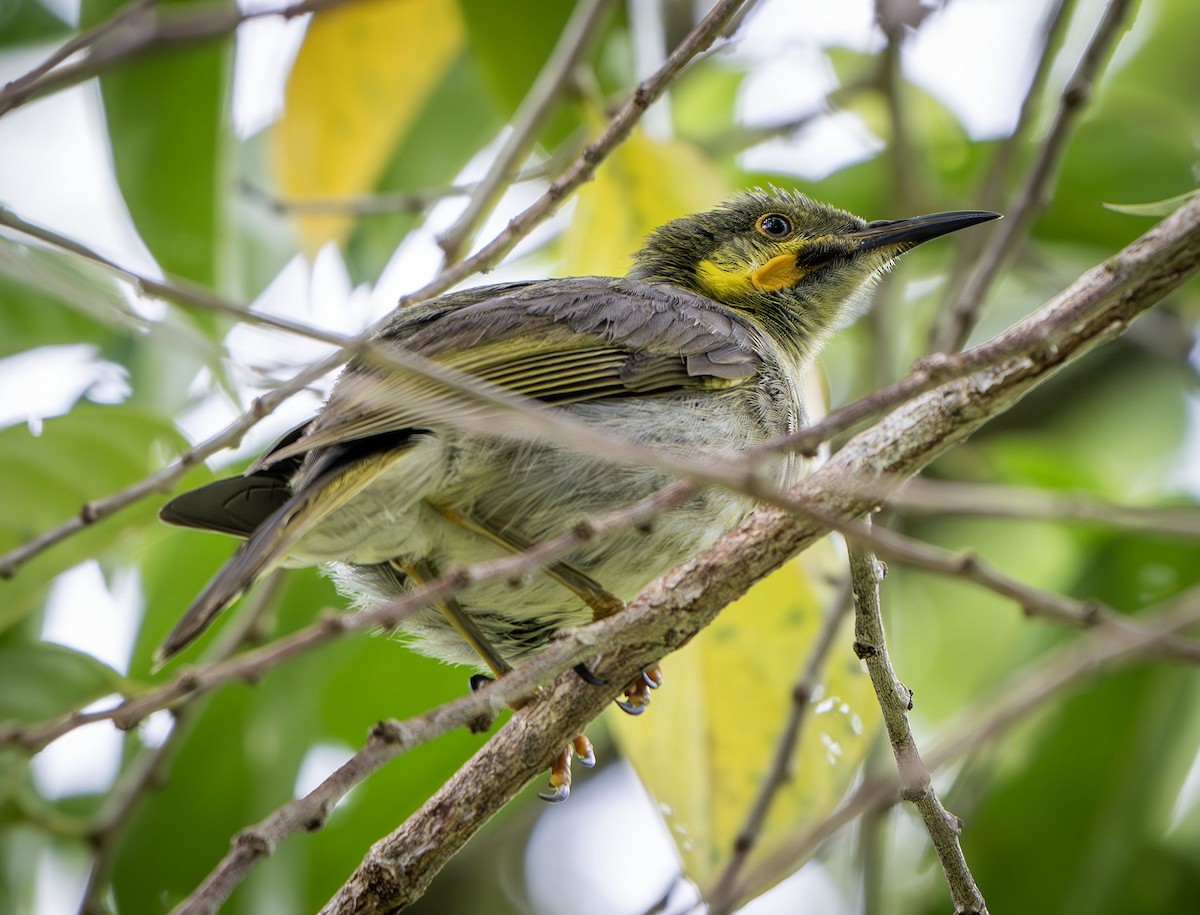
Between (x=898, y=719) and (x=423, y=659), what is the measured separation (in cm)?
239

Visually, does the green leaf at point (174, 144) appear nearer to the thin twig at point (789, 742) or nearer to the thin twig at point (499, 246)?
the thin twig at point (499, 246)

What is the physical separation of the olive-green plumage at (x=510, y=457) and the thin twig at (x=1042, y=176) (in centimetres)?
19

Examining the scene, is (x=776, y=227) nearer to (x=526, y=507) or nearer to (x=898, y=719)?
(x=526, y=507)

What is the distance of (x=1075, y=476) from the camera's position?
5.11 meters

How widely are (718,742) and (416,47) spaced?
297 centimetres

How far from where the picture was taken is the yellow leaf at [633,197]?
15.5 ft

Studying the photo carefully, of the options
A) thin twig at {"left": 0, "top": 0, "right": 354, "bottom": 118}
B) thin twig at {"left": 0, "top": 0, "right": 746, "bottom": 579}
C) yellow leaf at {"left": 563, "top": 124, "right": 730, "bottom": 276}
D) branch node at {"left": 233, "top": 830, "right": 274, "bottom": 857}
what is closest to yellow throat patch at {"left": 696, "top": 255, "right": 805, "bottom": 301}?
yellow leaf at {"left": 563, "top": 124, "right": 730, "bottom": 276}

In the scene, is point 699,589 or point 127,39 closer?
point 699,589

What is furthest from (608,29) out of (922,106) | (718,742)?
(718,742)

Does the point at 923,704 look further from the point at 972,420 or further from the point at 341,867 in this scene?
the point at 972,420

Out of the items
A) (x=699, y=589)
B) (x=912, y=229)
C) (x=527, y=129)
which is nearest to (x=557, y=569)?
(x=699, y=589)

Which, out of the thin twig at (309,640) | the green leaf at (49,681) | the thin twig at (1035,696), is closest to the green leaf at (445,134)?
the green leaf at (49,681)

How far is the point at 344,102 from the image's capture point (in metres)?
5.08

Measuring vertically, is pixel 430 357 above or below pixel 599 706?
above
